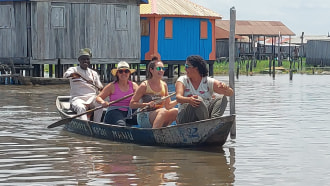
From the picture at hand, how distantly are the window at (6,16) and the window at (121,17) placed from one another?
423 cm

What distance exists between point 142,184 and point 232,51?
473 cm

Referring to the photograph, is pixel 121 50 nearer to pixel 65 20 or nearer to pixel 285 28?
pixel 65 20

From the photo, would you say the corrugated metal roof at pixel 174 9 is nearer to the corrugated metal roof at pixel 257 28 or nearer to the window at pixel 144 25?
the window at pixel 144 25

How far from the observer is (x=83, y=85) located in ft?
50.7

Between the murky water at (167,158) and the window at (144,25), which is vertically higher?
the window at (144,25)

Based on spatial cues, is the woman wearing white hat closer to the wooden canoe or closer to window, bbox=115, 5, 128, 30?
the wooden canoe

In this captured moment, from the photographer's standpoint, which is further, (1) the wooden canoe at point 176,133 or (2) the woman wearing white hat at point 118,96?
(2) the woman wearing white hat at point 118,96

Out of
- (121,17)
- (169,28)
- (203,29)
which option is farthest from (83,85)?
(203,29)

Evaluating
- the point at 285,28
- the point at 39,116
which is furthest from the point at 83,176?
the point at 285,28

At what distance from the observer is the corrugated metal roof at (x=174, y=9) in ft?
122

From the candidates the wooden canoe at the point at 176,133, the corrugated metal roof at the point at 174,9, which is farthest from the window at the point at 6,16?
the wooden canoe at the point at 176,133

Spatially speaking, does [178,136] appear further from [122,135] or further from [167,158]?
[122,135]

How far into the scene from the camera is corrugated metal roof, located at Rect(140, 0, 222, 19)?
37219 mm

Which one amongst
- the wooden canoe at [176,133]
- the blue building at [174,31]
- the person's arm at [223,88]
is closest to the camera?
the person's arm at [223,88]
